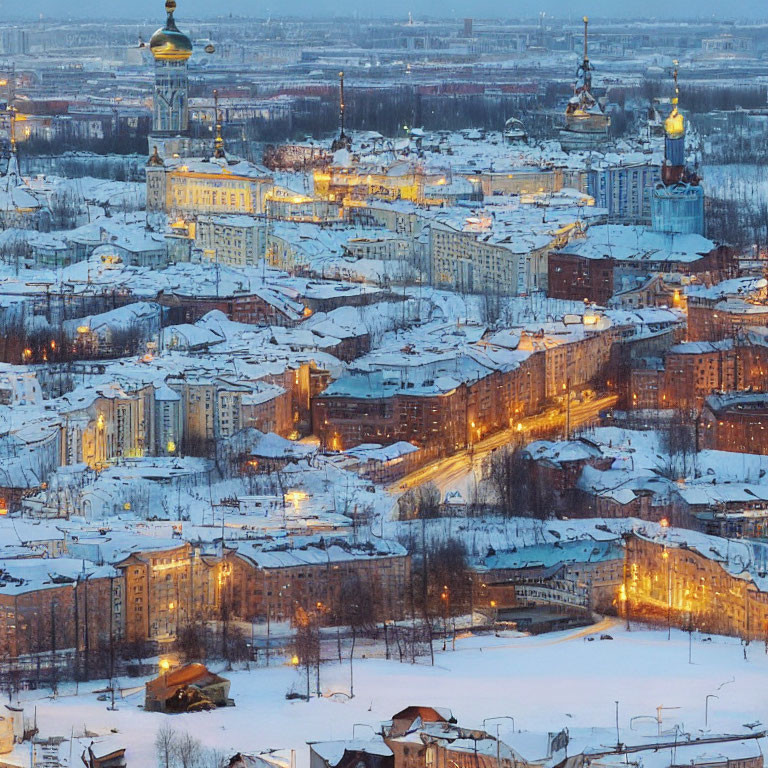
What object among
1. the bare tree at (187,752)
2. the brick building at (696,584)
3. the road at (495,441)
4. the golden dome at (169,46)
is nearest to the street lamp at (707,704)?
the brick building at (696,584)

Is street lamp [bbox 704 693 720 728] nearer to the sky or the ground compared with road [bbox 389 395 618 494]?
nearer to the sky

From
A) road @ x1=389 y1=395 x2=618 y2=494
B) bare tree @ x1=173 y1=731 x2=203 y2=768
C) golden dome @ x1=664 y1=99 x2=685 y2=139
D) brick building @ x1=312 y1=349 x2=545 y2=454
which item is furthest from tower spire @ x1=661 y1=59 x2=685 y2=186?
bare tree @ x1=173 y1=731 x2=203 y2=768

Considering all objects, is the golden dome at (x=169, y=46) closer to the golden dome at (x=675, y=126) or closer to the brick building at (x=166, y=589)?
the golden dome at (x=675, y=126)

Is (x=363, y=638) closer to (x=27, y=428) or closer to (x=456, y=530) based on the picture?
(x=456, y=530)

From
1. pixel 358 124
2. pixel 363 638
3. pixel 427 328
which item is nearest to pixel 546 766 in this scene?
pixel 363 638

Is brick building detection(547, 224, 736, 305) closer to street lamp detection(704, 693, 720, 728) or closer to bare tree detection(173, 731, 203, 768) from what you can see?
street lamp detection(704, 693, 720, 728)
